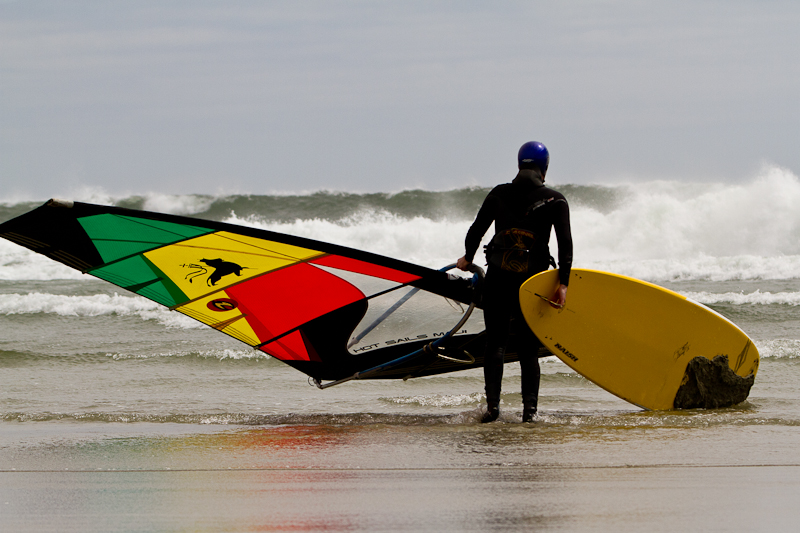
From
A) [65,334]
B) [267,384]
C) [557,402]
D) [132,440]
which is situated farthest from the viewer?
[65,334]

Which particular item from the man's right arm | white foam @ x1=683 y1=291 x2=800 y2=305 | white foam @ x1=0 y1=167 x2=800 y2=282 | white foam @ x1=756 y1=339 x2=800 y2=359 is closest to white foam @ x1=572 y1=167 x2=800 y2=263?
white foam @ x1=0 y1=167 x2=800 y2=282

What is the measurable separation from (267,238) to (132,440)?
1.15 m

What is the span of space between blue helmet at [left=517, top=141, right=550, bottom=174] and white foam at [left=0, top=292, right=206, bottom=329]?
24.4 feet

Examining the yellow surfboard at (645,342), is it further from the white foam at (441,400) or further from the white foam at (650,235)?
the white foam at (650,235)

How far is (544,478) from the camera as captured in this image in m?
2.69

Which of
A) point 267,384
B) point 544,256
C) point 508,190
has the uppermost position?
point 508,190

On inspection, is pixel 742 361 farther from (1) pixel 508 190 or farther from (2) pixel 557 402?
(1) pixel 508 190

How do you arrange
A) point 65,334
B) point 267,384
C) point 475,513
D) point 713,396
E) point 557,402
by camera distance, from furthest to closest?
1. point 65,334
2. point 267,384
3. point 557,402
4. point 713,396
5. point 475,513

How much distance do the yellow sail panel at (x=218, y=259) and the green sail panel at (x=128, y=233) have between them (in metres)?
0.06

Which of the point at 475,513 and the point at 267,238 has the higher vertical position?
the point at 267,238

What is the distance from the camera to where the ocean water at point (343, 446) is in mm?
2322

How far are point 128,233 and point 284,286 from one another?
2.81 ft

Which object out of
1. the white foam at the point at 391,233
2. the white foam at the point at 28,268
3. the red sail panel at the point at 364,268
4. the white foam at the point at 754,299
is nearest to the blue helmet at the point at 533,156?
the red sail panel at the point at 364,268

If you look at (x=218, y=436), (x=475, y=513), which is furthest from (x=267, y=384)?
(x=475, y=513)
